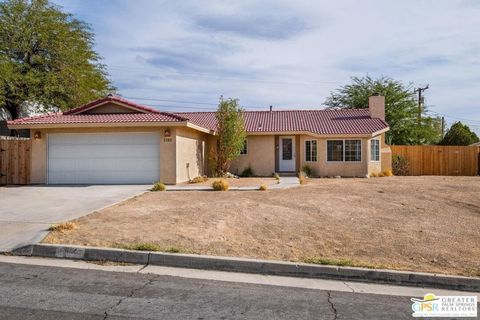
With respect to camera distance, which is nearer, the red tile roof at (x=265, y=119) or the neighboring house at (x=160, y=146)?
the neighboring house at (x=160, y=146)

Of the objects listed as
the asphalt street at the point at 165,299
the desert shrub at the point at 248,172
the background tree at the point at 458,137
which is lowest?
the asphalt street at the point at 165,299

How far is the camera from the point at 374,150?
25047 millimetres

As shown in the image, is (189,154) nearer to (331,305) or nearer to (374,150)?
(374,150)

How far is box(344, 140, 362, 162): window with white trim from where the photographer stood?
78.7ft

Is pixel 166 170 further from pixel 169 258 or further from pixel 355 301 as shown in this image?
pixel 355 301

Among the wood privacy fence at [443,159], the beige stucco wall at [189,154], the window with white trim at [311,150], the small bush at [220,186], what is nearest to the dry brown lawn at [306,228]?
the small bush at [220,186]

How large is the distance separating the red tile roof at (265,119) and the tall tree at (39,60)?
5.79m

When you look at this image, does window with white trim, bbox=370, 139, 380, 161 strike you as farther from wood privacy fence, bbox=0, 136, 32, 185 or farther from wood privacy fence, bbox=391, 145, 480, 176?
wood privacy fence, bbox=0, 136, 32, 185

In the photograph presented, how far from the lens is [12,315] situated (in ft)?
15.7

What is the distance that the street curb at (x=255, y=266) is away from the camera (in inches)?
257

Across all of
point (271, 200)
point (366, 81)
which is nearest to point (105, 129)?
point (271, 200)

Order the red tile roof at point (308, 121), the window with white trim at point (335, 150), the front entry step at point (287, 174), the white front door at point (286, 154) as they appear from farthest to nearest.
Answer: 1. the white front door at point (286, 154)
2. the red tile roof at point (308, 121)
3. the window with white trim at point (335, 150)
4. the front entry step at point (287, 174)

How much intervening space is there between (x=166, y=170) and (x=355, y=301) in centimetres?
1306

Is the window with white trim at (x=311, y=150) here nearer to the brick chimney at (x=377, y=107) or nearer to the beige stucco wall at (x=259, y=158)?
the beige stucco wall at (x=259, y=158)
